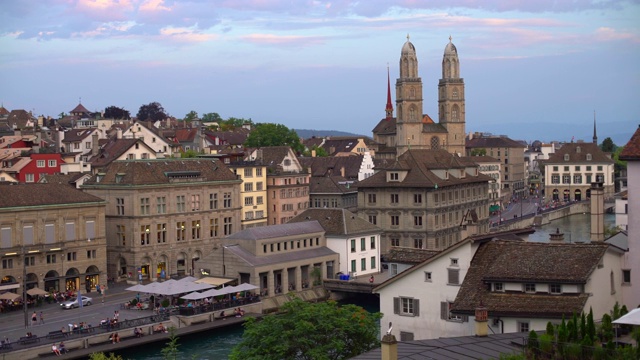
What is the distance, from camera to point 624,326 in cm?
3203

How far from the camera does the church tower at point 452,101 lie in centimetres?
17688

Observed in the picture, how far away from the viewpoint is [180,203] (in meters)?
94.3

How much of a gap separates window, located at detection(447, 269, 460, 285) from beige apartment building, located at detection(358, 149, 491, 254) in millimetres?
56512

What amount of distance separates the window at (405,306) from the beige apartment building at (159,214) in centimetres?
4448

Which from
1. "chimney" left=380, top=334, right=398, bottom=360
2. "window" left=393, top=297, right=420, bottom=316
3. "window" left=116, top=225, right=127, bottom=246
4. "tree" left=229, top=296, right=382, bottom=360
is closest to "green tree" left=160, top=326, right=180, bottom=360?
"tree" left=229, top=296, right=382, bottom=360

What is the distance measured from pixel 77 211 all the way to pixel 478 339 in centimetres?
5614

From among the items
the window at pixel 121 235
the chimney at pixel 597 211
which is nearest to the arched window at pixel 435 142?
the window at pixel 121 235

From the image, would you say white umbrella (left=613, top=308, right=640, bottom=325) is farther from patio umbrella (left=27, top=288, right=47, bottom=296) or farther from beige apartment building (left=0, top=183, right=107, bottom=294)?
beige apartment building (left=0, top=183, right=107, bottom=294)

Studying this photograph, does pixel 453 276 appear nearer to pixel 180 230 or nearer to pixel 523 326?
pixel 523 326

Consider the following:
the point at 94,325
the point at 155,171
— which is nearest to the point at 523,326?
the point at 94,325

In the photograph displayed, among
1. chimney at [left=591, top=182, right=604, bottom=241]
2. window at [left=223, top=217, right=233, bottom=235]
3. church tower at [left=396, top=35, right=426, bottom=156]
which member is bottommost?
window at [left=223, top=217, right=233, bottom=235]

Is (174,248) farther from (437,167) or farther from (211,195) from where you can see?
(437,167)

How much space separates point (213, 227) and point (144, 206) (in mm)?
9549

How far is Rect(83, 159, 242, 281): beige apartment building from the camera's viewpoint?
292ft
